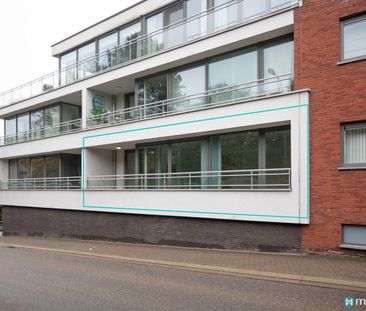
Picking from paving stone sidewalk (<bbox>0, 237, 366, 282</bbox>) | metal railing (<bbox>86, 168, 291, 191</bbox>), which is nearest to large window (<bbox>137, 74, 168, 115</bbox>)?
metal railing (<bbox>86, 168, 291, 191</bbox>)

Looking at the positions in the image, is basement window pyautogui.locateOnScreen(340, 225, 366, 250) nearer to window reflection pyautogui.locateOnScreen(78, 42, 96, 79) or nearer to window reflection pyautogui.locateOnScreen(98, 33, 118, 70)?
window reflection pyautogui.locateOnScreen(98, 33, 118, 70)

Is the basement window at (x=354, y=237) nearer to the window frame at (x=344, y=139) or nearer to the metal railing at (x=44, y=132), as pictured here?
the window frame at (x=344, y=139)

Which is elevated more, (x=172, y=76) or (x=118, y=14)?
(x=118, y=14)

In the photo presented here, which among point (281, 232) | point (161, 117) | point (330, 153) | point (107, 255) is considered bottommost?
point (107, 255)

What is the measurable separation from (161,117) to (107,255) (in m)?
5.61

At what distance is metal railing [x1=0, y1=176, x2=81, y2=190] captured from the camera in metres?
20.0

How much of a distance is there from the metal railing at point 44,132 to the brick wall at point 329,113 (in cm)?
1259

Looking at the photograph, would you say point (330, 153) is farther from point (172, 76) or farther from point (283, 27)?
point (172, 76)

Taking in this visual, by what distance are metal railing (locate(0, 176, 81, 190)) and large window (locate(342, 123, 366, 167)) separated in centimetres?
1269

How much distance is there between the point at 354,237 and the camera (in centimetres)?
1024

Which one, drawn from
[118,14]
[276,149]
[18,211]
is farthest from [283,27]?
[18,211]

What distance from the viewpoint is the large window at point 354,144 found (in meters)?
10.4

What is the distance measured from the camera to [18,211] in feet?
74.4

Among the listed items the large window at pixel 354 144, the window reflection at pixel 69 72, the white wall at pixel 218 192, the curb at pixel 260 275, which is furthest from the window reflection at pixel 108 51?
the large window at pixel 354 144
